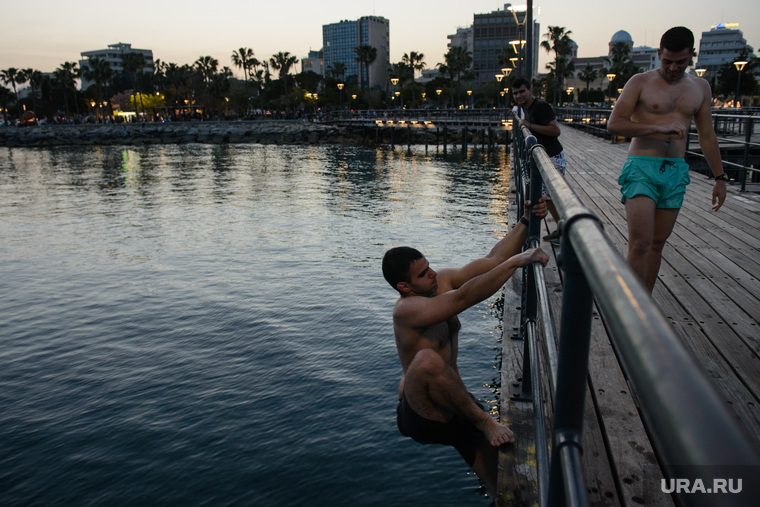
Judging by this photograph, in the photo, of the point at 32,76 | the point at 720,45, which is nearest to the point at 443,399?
the point at 32,76

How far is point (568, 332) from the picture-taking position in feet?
3.80

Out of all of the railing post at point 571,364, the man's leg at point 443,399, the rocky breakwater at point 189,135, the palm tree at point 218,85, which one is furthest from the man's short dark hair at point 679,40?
the palm tree at point 218,85

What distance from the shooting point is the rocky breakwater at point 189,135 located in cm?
6738

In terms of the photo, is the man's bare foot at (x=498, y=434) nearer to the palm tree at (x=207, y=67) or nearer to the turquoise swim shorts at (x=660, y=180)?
the turquoise swim shorts at (x=660, y=180)

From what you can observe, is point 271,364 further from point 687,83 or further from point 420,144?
point 420,144

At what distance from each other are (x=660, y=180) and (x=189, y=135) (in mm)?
79431

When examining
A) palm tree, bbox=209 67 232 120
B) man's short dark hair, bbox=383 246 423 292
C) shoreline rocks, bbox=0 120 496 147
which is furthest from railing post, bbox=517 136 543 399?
palm tree, bbox=209 67 232 120

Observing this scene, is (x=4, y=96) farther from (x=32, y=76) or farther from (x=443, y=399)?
(x=443, y=399)

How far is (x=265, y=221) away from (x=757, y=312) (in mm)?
15966

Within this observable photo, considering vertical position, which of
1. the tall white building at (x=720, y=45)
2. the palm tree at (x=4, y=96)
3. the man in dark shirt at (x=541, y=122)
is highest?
the tall white building at (x=720, y=45)

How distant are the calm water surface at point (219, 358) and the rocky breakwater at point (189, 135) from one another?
159 feet

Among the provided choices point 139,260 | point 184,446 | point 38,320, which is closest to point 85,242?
point 139,260

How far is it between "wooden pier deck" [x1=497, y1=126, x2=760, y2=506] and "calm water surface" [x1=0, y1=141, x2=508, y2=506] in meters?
2.11

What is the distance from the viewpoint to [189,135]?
77375 millimetres
